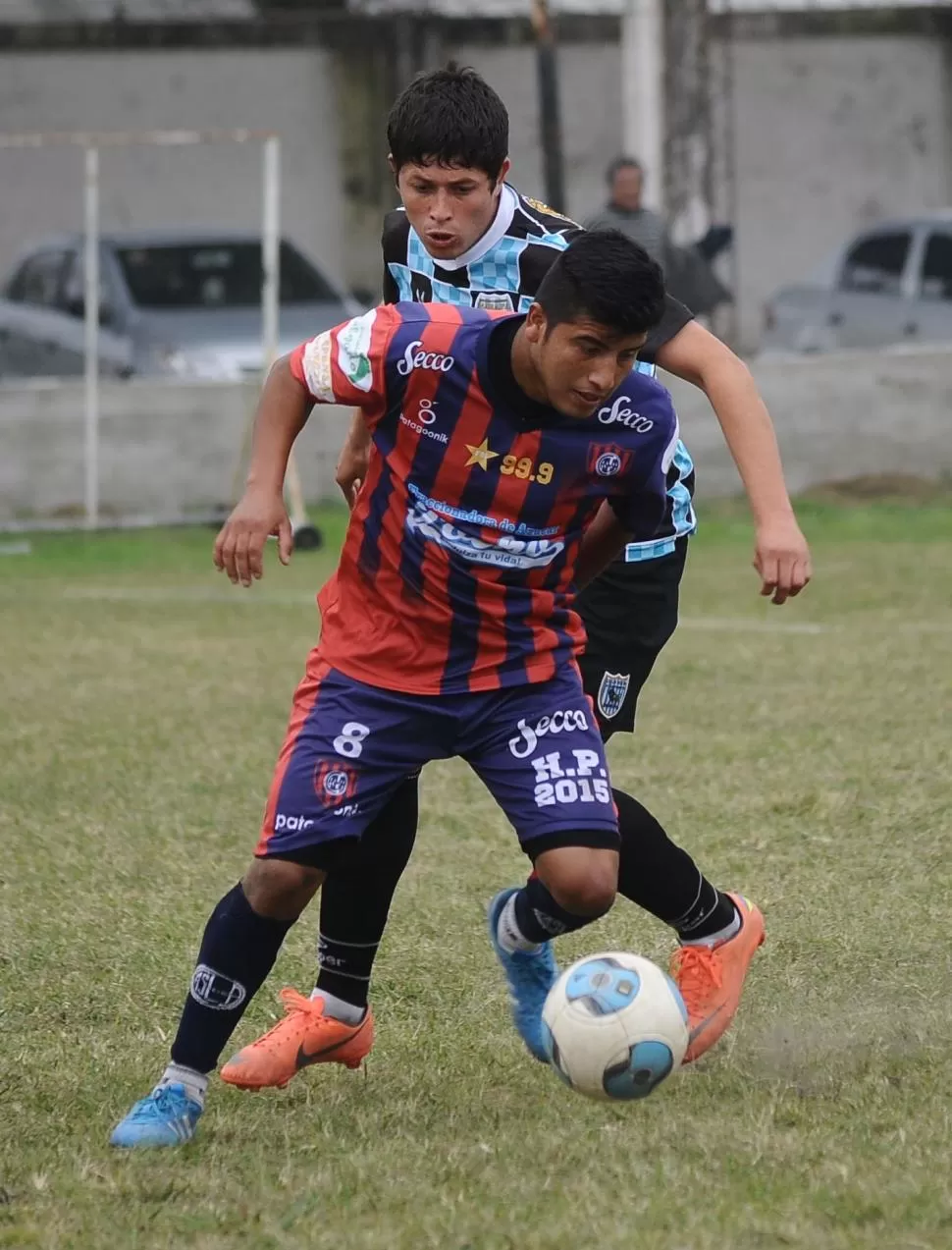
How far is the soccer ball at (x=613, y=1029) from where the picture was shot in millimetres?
3488

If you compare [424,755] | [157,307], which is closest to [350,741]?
[424,755]

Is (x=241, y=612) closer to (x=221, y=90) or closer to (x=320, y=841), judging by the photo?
(x=320, y=841)

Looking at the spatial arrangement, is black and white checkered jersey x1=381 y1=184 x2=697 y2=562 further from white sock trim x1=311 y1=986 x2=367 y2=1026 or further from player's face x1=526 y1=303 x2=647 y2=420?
white sock trim x1=311 y1=986 x2=367 y2=1026

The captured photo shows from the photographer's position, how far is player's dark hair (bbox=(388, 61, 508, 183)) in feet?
13.3

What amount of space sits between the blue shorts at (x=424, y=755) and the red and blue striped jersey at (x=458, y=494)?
4 cm

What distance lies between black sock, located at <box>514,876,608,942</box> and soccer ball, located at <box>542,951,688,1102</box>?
0.27 m

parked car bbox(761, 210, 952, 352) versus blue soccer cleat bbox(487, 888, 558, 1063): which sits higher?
parked car bbox(761, 210, 952, 352)

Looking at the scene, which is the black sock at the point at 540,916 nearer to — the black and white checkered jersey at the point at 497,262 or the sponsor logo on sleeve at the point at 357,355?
the black and white checkered jersey at the point at 497,262

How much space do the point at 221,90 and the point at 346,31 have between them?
1445 mm

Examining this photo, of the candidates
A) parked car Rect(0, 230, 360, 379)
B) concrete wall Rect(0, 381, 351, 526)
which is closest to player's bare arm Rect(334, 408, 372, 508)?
concrete wall Rect(0, 381, 351, 526)

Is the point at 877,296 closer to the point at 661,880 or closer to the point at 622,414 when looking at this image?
the point at 661,880

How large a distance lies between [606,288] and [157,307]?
1226cm

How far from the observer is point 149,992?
4.59m

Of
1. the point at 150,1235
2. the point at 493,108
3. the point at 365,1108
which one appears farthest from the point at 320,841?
the point at 493,108
